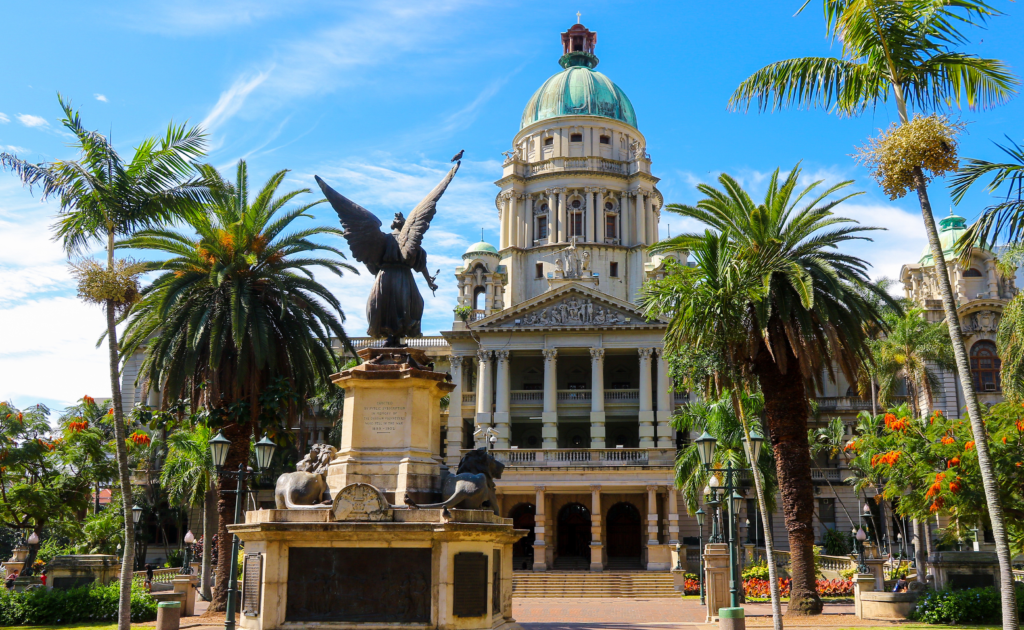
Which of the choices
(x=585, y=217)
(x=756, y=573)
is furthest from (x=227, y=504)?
(x=585, y=217)

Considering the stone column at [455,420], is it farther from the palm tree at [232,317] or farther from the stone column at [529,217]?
the palm tree at [232,317]

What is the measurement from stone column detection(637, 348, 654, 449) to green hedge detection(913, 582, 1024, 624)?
3116 cm

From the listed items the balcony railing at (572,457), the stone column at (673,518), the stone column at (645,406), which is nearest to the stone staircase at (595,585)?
the stone column at (673,518)

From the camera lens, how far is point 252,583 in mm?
15219

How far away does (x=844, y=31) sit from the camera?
17.5 metres

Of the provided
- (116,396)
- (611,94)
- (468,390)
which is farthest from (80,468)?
(611,94)

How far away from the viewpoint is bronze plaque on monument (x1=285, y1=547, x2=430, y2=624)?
14.8m

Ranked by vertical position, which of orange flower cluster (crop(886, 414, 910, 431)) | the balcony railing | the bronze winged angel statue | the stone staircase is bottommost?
the stone staircase

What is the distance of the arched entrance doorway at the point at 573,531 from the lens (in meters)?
57.6

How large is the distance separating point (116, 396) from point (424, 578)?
36.4 ft

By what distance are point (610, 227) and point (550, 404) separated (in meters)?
20.2

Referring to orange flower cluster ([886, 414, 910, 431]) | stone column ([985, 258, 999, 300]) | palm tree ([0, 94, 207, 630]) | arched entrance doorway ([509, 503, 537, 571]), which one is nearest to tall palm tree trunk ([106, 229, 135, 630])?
palm tree ([0, 94, 207, 630])

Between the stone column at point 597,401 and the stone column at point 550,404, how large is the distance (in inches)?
87.9

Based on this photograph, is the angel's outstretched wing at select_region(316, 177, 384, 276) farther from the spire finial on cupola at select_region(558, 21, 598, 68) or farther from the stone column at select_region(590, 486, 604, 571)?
the spire finial on cupola at select_region(558, 21, 598, 68)
